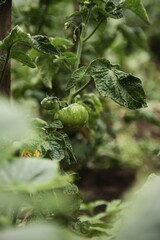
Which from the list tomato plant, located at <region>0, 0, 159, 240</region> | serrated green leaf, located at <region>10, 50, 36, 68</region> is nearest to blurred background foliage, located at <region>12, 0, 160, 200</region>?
tomato plant, located at <region>0, 0, 159, 240</region>

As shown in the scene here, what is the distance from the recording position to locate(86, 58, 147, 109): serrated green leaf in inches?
43.0

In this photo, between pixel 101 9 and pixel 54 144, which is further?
pixel 101 9

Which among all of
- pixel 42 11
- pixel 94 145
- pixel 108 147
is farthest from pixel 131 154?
pixel 42 11

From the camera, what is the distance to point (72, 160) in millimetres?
1219

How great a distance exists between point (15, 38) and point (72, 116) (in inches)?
8.9

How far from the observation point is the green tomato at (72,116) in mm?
1111

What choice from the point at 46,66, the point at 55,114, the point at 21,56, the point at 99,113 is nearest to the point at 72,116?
the point at 55,114

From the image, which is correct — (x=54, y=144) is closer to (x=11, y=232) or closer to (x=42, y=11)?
(x=11, y=232)

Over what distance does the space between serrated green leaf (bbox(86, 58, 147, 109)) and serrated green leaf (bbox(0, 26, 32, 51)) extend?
175 mm

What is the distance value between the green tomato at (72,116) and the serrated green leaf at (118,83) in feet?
0.25

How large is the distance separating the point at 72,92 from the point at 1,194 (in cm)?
72

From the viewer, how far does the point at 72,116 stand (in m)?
1.11

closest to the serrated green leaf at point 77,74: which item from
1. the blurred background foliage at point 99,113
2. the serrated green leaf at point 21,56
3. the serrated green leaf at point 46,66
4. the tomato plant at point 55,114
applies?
the tomato plant at point 55,114

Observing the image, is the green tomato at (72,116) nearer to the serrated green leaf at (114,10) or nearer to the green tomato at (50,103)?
the green tomato at (50,103)
